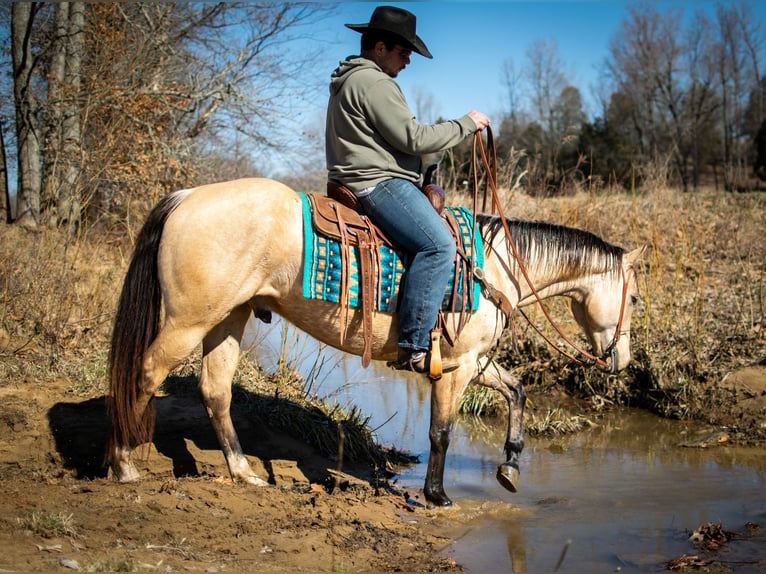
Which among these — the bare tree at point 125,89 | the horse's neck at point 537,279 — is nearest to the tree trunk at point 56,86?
the bare tree at point 125,89

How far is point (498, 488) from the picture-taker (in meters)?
5.53

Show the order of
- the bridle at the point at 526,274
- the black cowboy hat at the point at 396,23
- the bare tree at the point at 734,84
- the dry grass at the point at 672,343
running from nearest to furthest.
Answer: the black cowboy hat at the point at 396,23 → the bridle at the point at 526,274 → the dry grass at the point at 672,343 → the bare tree at the point at 734,84

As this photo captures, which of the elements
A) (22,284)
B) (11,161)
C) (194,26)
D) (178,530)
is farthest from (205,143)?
(178,530)

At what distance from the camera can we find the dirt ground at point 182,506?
3.43m

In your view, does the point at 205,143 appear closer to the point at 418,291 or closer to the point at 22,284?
the point at 22,284

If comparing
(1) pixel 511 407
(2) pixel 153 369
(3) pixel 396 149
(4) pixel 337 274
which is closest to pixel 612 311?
(1) pixel 511 407

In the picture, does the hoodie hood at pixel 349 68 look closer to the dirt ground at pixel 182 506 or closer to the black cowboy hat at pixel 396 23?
the black cowboy hat at pixel 396 23

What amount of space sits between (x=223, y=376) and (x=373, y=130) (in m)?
2.01

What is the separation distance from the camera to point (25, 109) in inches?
424

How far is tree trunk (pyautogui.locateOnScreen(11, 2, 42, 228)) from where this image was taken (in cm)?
1063

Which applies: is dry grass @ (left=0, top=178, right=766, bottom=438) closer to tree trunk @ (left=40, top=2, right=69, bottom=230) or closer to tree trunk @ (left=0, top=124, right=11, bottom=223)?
tree trunk @ (left=40, top=2, right=69, bottom=230)

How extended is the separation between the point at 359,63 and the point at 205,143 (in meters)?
11.9

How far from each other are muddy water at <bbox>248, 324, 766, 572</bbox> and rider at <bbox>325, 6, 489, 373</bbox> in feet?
4.51

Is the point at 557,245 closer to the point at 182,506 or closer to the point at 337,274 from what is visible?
the point at 337,274
